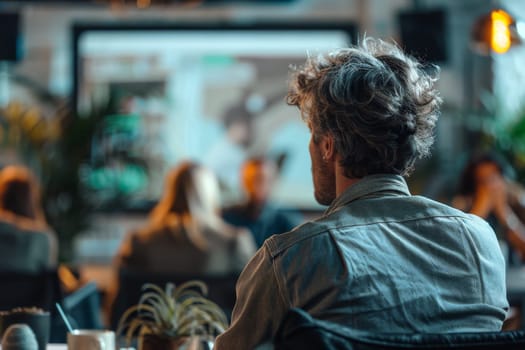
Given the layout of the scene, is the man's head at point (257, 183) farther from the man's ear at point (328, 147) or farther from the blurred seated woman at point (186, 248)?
the man's ear at point (328, 147)

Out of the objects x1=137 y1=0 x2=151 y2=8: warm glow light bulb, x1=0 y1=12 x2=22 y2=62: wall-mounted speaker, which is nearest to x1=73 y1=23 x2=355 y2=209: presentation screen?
x1=0 y1=12 x2=22 y2=62: wall-mounted speaker

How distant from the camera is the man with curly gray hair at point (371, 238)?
5.05 feet

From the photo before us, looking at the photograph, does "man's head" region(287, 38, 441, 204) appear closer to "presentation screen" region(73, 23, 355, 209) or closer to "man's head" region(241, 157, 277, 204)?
"man's head" region(241, 157, 277, 204)

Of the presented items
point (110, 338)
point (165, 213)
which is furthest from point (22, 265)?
point (110, 338)

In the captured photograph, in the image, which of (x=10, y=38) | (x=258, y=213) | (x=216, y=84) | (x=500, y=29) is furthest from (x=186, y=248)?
(x=216, y=84)

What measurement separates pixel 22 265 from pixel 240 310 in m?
3.19

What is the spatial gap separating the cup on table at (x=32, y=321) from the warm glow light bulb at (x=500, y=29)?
2.05 metres

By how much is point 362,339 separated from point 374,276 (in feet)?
0.92

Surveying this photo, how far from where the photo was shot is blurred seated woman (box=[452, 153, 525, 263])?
5.69 m

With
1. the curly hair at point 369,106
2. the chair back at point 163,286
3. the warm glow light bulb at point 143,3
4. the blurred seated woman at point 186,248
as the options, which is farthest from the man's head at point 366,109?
the warm glow light bulb at point 143,3

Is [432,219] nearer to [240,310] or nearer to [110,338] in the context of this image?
[240,310]

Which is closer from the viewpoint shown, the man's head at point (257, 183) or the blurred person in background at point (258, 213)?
the blurred person in background at point (258, 213)

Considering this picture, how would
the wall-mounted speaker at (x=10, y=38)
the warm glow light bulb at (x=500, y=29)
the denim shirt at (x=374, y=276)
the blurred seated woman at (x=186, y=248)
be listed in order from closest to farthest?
the denim shirt at (x=374, y=276) → the warm glow light bulb at (x=500, y=29) → the blurred seated woman at (x=186, y=248) → the wall-mounted speaker at (x=10, y=38)

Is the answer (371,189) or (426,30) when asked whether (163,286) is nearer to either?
(371,189)
